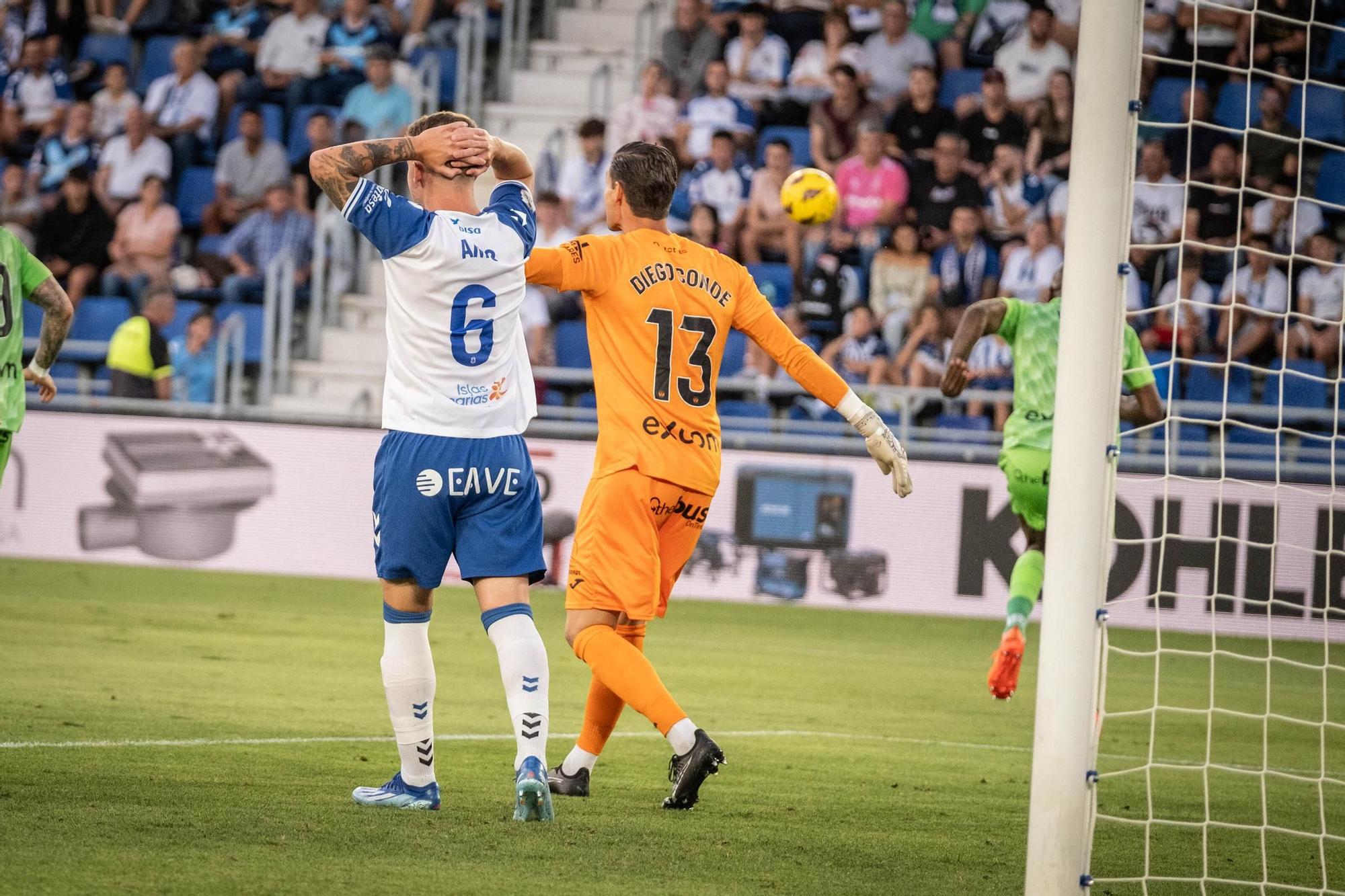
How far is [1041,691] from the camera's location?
4012 mm

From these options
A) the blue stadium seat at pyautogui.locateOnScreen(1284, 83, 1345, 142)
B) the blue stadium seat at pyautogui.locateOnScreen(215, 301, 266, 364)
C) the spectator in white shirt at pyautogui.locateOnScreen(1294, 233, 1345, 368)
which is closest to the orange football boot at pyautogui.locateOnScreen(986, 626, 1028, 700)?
the spectator in white shirt at pyautogui.locateOnScreen(1294, 233, 1345, 368)

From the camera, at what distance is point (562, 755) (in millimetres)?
6531

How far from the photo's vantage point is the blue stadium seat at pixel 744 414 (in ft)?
48.3

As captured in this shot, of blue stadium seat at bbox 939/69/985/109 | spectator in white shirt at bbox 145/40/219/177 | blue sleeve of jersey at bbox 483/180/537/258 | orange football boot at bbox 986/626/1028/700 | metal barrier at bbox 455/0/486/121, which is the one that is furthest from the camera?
spectator in white shirt at bbox 145/40/219/177

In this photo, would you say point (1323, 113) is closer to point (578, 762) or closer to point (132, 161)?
point (132, 161)

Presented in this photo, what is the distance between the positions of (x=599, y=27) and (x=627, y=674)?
51.0ft

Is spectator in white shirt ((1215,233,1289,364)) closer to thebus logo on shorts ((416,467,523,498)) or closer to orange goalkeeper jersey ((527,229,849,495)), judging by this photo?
orange goalkeeper jersey ((527,229,849,495))

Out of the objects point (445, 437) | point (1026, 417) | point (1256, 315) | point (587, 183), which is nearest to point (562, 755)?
point (445, 437)

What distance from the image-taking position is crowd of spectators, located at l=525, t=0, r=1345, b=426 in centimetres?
1515

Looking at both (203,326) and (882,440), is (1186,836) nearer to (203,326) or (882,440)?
(882,440)

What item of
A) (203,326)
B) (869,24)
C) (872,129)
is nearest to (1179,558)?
(872,129)

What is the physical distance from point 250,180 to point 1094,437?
15069mm

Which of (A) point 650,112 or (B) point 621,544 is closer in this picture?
(B) point 621,544

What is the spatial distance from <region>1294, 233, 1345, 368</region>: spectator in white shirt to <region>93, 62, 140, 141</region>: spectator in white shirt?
12.3 metres
